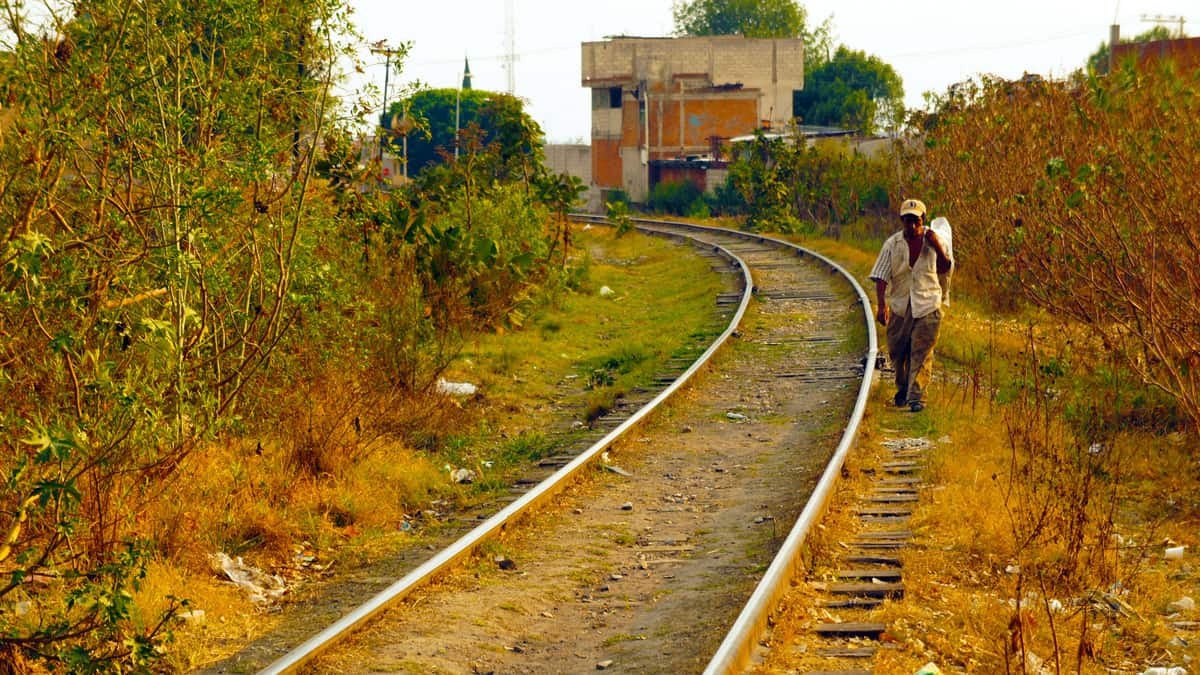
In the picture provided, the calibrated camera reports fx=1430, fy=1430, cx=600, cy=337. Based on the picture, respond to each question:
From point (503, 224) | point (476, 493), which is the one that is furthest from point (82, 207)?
point (503, 224)

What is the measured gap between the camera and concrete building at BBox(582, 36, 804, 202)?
218ft

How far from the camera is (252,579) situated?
7.79 metres

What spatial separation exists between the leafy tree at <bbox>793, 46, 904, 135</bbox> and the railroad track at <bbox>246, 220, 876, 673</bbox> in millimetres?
64524

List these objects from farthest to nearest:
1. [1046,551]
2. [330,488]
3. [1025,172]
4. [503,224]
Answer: [503,224] → [1025,172] → [330,488] → [1046,551]

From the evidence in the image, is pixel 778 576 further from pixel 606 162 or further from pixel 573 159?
pixel 573 159

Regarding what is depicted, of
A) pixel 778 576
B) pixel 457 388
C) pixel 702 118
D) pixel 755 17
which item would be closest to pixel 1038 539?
pixel 778 576

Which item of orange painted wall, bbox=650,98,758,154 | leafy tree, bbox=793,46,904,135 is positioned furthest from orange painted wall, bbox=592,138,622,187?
leafy tree, bbox=793,46,904,135

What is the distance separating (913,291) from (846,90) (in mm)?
72123

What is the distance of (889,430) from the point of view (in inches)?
453

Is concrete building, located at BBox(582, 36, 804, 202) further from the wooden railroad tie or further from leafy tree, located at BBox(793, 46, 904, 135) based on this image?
the wooden railroad tie

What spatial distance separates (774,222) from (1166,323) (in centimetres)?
2751

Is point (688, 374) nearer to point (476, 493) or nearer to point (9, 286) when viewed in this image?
point (476, 493)

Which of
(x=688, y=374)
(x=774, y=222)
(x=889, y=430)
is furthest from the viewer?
(x=774, y=222)

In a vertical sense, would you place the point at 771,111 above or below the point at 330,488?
above
